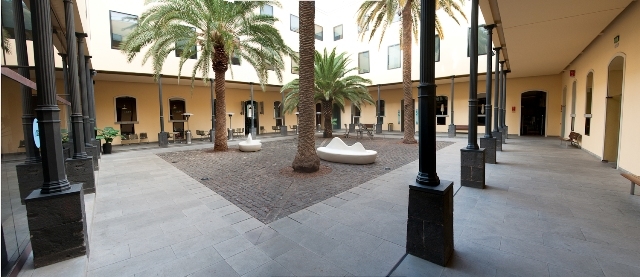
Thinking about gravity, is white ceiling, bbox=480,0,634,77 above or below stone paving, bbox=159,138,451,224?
above

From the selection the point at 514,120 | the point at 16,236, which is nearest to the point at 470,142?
the point at 16,236

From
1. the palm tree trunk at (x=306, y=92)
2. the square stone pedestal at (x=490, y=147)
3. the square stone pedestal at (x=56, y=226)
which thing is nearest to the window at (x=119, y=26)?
the palm tree trunk at (x=306, y=92)

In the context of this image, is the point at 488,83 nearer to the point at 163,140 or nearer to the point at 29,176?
the point at 29,176

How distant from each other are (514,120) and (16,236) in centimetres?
2200

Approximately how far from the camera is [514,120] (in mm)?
17781

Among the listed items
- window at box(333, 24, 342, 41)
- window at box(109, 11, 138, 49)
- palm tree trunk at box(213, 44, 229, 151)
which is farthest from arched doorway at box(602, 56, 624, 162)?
window at box(109, 11, 138, 49)

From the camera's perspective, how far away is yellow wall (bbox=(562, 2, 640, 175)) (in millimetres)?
6410

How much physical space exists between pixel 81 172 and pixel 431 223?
21.3 feet

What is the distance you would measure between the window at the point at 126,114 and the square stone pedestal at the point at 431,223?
731 inches

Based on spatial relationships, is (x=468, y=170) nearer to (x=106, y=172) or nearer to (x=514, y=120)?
(x=106, y=172)

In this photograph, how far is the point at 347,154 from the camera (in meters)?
8.52

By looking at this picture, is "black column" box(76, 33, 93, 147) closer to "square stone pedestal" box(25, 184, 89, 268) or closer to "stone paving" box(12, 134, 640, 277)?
"stone paving" box(12, 134, 640, 277)

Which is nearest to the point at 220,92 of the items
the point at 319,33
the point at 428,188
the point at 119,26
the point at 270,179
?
the point at 119,26

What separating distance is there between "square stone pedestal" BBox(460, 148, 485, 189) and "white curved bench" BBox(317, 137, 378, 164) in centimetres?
311
